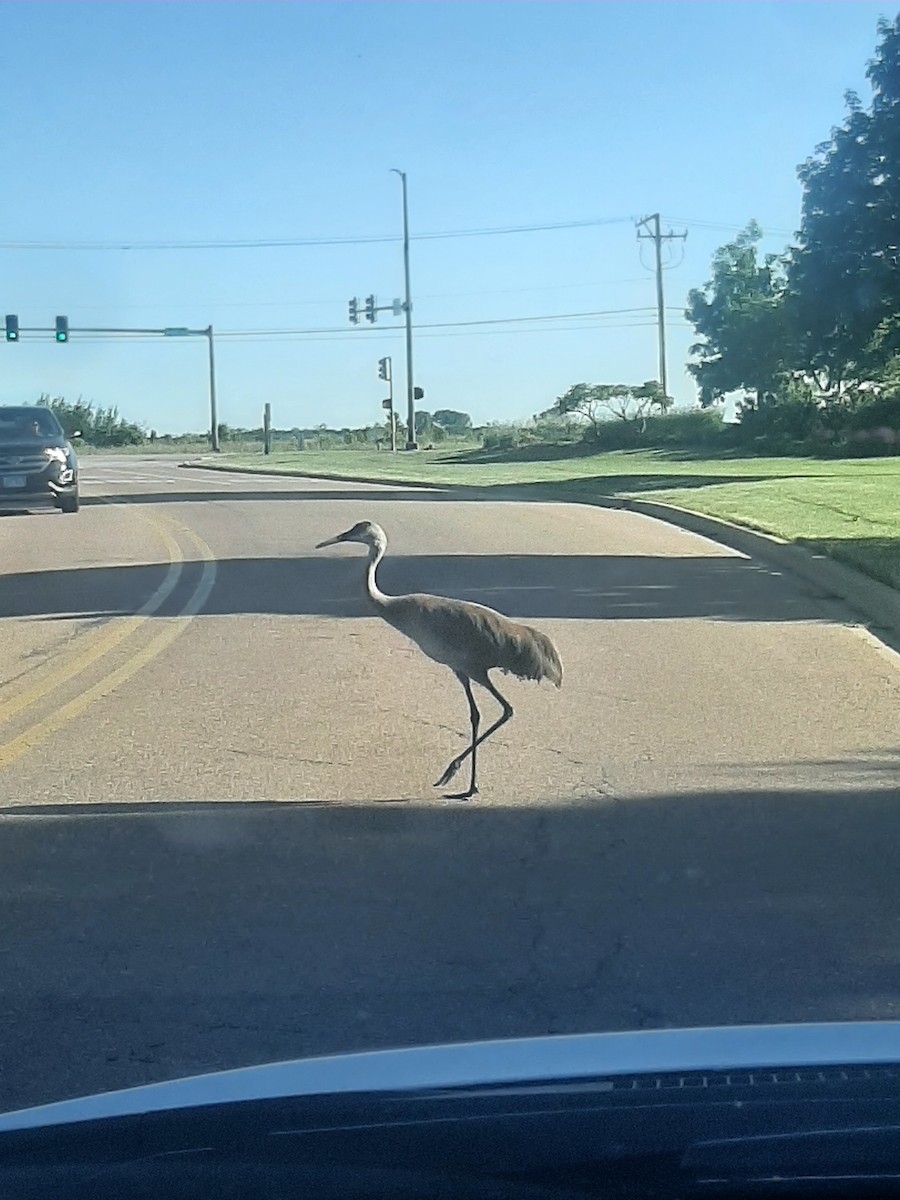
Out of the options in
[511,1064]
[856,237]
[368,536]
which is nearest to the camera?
[511,1064]

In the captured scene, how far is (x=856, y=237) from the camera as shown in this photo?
1069 inches

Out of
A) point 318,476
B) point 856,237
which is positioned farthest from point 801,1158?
point 318,476

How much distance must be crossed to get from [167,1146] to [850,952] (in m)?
3.43

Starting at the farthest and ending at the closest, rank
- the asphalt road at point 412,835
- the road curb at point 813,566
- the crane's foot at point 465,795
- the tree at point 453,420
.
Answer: the tree at point 453,420 → the road curb at point 813,566 → the crane's foot at point 465,795 → the asphalt road at point 412,835

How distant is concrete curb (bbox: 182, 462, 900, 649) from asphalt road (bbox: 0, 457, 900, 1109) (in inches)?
15.7

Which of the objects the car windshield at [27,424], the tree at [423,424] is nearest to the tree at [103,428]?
the tree at [423,424]

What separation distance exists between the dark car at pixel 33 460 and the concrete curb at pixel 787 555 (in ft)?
28.1

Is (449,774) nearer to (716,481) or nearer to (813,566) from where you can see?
(813,566)

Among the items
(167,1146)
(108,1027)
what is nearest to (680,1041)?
(167,1146)

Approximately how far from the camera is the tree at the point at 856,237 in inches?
978

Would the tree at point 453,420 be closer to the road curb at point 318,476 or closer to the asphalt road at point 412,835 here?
the road curb at point 318,476

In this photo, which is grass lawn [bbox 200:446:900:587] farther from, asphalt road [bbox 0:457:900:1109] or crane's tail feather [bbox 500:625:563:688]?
crane's tail feather [bbox 500:625:563:688]

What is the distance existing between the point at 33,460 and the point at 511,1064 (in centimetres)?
2652

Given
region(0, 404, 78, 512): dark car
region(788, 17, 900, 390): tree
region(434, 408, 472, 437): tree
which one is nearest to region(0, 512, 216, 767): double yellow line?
region(0, 404, 78, 512): dark car
